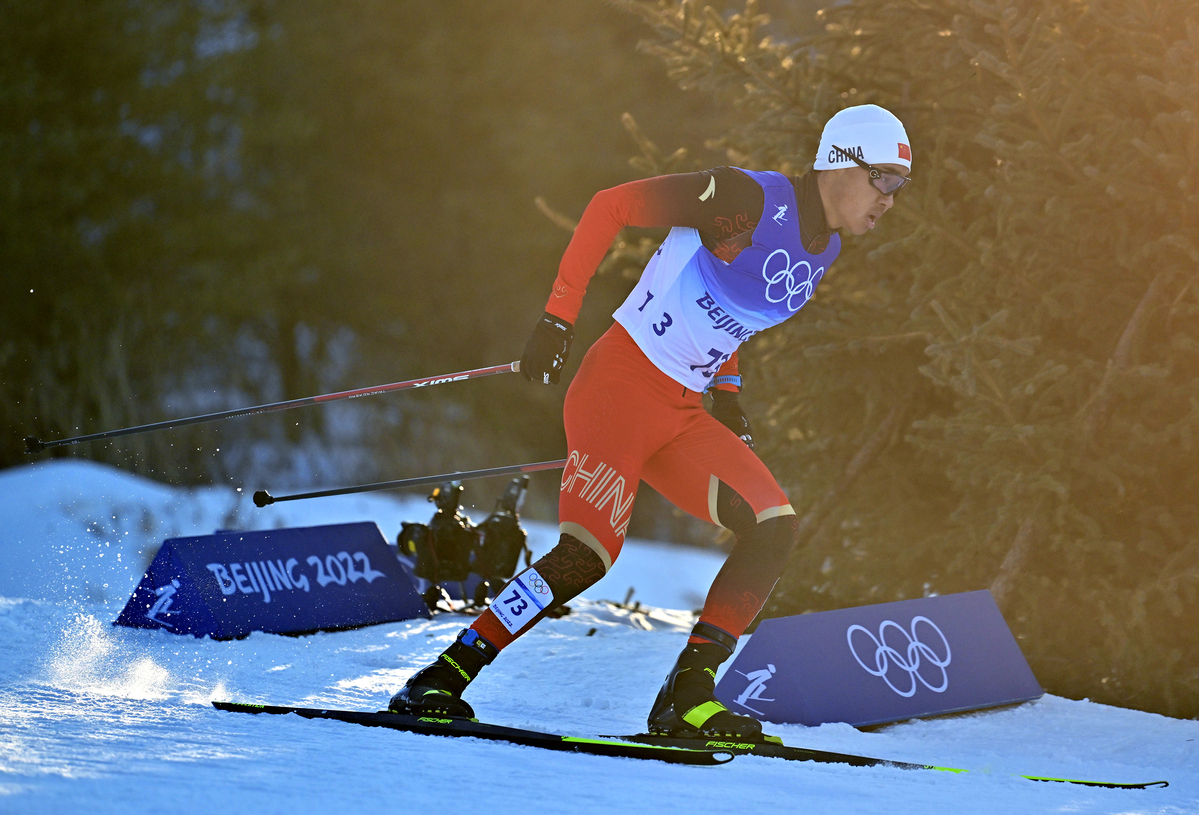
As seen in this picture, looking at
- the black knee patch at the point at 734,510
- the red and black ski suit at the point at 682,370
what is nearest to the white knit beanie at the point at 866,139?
the red and black ski suit at the point at 682,370

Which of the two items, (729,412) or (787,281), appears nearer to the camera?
(787,281)

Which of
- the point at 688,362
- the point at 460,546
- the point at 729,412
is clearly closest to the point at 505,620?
the point at 688,362

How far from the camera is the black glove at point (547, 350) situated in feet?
10.2

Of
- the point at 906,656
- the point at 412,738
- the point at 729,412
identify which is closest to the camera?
the point at 412,738

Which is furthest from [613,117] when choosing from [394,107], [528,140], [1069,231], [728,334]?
[728,334]

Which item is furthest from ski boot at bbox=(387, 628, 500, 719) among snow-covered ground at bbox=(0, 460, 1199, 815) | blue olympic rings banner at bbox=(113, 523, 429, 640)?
blue olympic rings banner at bbox=(113, 523, 429, 640)

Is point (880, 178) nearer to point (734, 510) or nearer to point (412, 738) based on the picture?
point (734, 510)

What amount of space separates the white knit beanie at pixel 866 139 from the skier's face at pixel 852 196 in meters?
0.02

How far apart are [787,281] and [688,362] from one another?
0.38 metres

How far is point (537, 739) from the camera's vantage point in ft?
9.46

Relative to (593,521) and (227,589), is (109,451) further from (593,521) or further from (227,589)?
(593,521)

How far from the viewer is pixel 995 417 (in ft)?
15.6

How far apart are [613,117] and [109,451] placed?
8.41 meters

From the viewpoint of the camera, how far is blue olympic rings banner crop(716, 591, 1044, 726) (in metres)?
3.74
